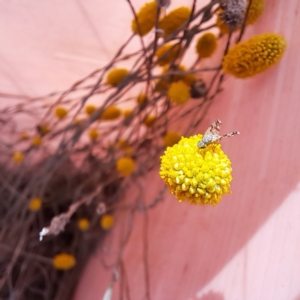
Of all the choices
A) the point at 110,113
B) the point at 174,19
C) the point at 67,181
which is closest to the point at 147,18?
the point at 174,19


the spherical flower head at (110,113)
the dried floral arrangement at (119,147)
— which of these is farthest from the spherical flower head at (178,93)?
the spherical flower head at (110,113)

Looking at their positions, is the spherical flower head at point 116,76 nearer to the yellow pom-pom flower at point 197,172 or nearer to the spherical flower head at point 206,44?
the spherical flower head at point 206,44

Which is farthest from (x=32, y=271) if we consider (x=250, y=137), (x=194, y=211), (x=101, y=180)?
(x=250, y=137)

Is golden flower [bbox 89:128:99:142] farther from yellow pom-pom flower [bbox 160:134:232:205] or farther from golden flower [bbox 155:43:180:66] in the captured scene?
yellow pom-pom flower [bbox 160:134:232:205]

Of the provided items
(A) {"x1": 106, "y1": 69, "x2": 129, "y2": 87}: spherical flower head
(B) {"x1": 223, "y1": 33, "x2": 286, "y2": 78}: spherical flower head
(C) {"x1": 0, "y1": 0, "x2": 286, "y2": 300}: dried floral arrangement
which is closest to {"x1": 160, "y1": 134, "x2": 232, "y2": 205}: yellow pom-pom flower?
(C) {"x1": 0, "y1": 0, "x2": 286, "y2": 300}: dried floral arrangement

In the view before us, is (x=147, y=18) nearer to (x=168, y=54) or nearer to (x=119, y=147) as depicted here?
(x=168, y=54)

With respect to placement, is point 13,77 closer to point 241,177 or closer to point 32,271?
point 32,271

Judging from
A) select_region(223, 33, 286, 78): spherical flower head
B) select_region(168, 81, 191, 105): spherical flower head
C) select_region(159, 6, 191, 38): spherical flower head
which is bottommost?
select_region(168, 81, 191, 105): spherical flower head
